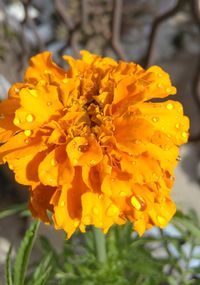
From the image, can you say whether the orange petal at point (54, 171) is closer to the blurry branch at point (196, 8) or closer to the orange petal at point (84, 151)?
the orange petal at point (84, 151)

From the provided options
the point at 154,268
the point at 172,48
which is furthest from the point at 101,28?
the point at 154,268

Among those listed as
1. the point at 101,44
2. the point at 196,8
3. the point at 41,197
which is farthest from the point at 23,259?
the point at 101,44

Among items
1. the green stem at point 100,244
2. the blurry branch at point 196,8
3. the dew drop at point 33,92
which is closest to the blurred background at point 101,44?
the blurry branch at point 196,8

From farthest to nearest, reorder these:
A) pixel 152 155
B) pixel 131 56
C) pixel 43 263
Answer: pixel 131 56 → pixel 43 263 → pixel 152 155

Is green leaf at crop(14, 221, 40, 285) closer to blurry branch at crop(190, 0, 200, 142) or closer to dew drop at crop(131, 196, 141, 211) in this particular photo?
dew drop at crop(131, 196, 141, 211)

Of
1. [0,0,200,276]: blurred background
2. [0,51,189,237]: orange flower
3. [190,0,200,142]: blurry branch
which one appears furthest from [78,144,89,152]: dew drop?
[0,0,200,276]: blurred background

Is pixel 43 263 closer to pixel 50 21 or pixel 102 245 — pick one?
pixel 102 245

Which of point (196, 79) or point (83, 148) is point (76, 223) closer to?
point (83, 148)
